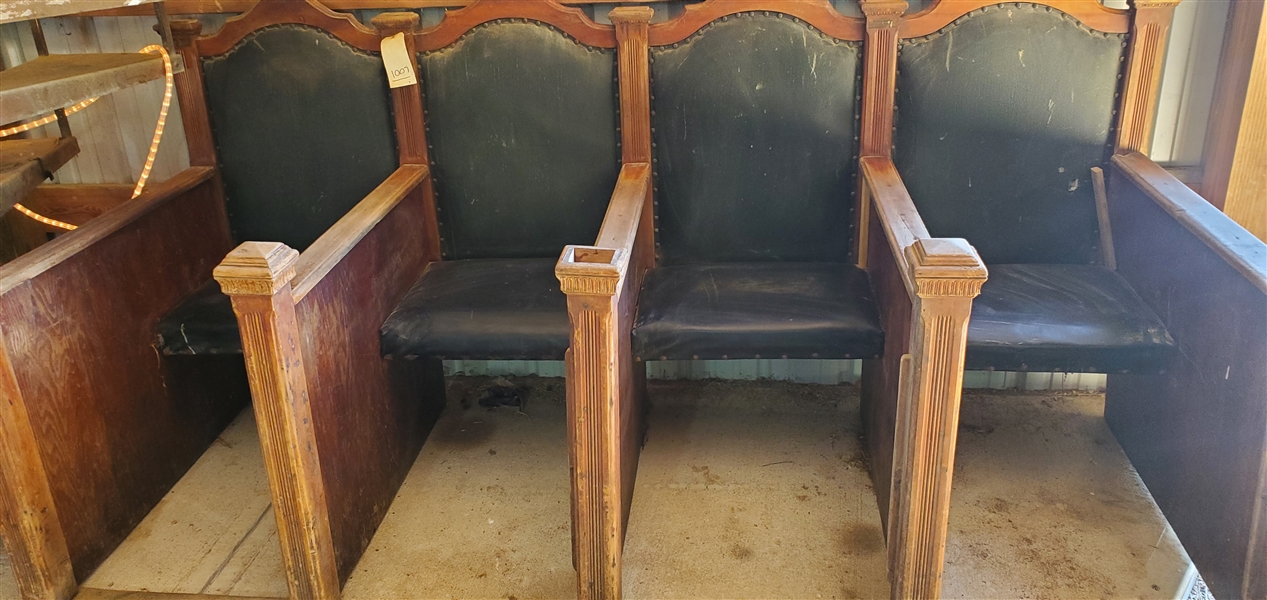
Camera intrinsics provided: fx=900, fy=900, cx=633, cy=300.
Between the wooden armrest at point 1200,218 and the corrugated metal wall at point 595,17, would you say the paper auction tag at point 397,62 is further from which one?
the wooden armrest at point 1200,218

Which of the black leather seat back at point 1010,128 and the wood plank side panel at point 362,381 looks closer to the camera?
the wood plank side panel at point 362,381

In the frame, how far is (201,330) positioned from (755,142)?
4.28 ft

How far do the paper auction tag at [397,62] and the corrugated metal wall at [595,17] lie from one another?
25 cm

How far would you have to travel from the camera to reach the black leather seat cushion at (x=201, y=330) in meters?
1.95

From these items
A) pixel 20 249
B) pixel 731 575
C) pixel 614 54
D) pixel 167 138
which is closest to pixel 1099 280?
pixel 731 575

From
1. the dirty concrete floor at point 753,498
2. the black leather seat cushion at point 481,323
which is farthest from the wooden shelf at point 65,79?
the dirty concrete floor at point 753,498

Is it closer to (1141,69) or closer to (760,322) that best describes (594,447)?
(760,322)

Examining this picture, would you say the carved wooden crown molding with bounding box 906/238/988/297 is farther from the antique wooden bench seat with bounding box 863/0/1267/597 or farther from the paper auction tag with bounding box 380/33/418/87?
the paper auction tag with bounding box 380/33/418/87

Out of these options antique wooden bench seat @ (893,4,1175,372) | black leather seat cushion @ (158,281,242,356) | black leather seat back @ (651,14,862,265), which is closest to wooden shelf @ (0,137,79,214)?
black leather seat cushion @ (158,281,242,356)

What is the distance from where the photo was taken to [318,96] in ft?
7.09

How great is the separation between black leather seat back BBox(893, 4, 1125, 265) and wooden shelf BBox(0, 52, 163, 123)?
1.71 metres

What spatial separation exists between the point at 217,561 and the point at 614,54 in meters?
1.40

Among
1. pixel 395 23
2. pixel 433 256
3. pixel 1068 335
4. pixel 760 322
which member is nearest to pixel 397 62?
pixel 395 23

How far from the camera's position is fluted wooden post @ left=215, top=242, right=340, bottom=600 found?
1445mm
